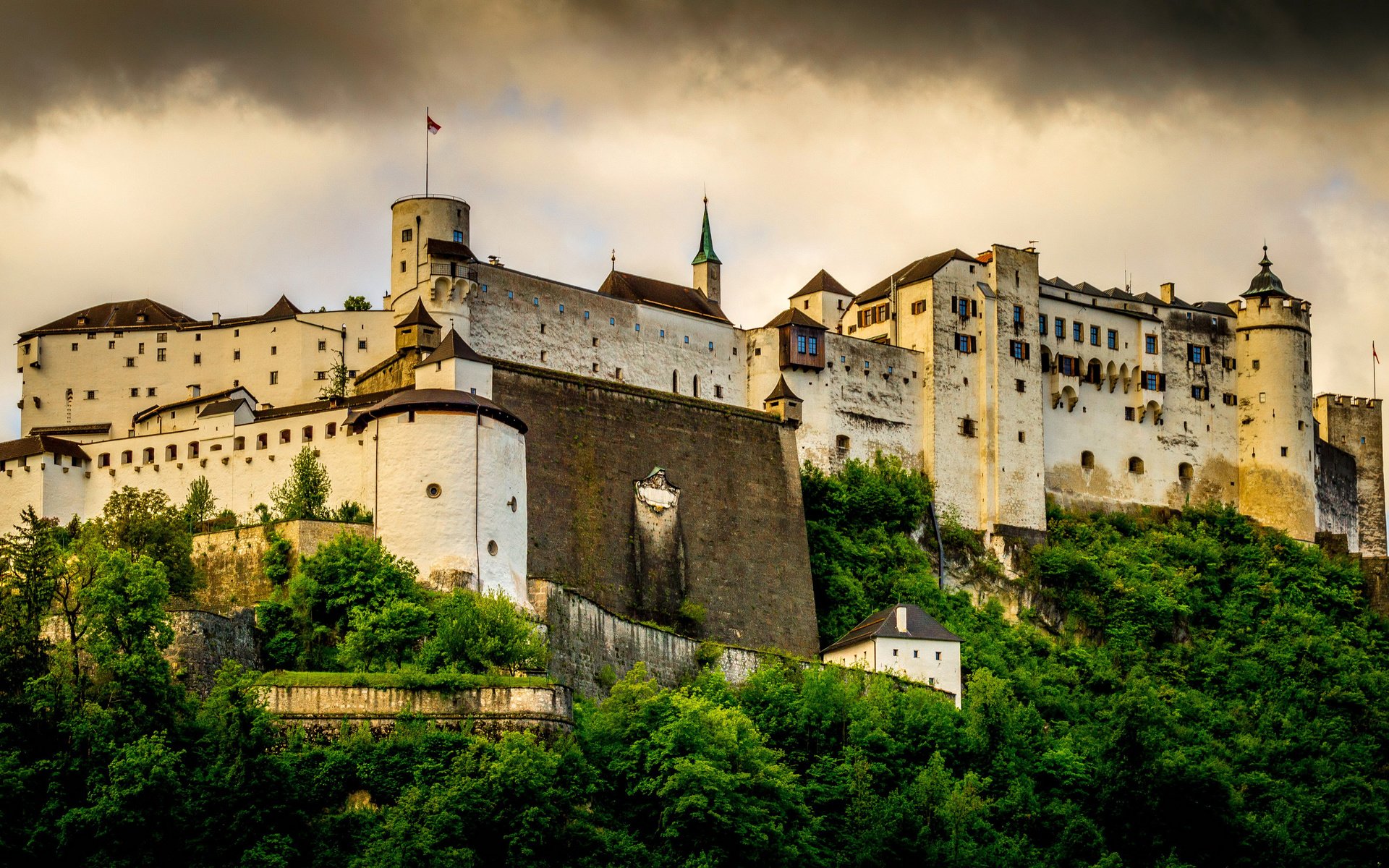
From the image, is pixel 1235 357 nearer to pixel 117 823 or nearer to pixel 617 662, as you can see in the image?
pixel 617 662

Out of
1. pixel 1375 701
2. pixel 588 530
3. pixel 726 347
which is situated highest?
pixel 726 347

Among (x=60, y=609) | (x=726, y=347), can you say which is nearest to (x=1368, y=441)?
(x=726, y=347)

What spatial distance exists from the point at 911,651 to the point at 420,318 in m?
16.7

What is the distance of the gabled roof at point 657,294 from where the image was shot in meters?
70.4

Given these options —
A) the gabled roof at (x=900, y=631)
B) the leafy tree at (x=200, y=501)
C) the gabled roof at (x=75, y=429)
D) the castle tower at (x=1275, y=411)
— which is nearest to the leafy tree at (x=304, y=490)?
the leafy tree at (x=200, y=501)

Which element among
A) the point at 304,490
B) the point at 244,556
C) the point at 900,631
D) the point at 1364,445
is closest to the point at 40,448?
the point at 304,490

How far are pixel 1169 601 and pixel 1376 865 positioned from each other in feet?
45.7

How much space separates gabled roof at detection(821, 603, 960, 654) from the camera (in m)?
60.3

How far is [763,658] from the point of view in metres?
58.4

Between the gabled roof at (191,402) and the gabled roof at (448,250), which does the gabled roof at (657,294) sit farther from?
the gabled roof at (191,402)

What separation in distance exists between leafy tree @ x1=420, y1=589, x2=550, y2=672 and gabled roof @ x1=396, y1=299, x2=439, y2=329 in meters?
15.1

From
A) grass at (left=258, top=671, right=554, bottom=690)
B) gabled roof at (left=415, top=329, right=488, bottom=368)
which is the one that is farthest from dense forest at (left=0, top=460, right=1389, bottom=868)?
gabled roof at (left=415, top=329, right=488, bottom=368)

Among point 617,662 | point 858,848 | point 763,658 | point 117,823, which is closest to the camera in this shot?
point 117,823

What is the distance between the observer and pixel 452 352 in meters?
55.5
